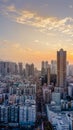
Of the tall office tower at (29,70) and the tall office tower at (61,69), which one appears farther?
the tall office tower at (29,70)

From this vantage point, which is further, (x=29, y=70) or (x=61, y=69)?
(x=29, y=70)

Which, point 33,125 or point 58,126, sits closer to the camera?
point 58,126

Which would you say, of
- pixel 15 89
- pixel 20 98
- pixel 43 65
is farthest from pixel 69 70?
pixel 20 98

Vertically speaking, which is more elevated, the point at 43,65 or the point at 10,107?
the point at 43,65

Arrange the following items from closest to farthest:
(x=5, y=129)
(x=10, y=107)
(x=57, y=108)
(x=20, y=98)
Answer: (x=5, y=129), (x=10, y=107), (x=57, y=108), (x=20, y=98)

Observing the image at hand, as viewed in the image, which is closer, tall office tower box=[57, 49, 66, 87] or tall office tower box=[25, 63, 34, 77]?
tall office tower box=[57, 49, 66, 87]

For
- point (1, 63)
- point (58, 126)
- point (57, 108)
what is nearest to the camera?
point (58, 126)

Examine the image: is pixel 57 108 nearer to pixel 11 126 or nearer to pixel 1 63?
pixel 11 126

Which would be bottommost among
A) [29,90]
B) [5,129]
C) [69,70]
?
[5,129]
